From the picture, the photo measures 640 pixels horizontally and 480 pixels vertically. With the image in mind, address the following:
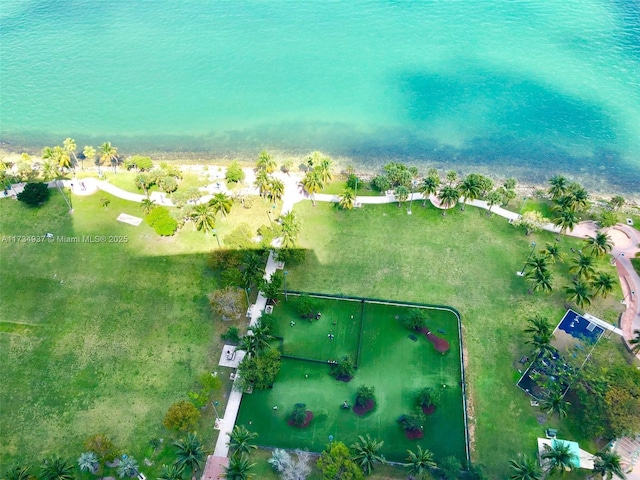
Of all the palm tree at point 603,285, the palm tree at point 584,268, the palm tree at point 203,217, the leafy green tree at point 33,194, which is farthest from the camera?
the leafy green tree at point 33,194

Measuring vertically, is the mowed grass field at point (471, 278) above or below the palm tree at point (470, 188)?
below

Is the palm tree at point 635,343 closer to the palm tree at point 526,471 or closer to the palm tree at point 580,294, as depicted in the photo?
the palm tree at point 580,294

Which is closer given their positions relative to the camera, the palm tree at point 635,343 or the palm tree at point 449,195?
the palm tree at point 635,343

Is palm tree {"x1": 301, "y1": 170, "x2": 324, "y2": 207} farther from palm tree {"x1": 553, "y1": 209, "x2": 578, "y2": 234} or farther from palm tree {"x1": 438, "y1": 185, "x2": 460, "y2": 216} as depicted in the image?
palm tree {"x1": 553, "y1": 209, "x2": 578, "y2": 234}

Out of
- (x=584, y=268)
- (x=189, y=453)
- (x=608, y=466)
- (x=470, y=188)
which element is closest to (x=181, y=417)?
(x=189, y=453)

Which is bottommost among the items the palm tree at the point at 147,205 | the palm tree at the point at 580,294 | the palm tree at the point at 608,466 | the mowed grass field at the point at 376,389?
the mowed grass field at the point at 376,389

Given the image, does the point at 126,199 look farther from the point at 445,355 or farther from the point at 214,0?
the point at 214,0

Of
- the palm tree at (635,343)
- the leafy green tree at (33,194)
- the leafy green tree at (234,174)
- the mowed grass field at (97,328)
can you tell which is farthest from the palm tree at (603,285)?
the leafy green tree at (33,194)
